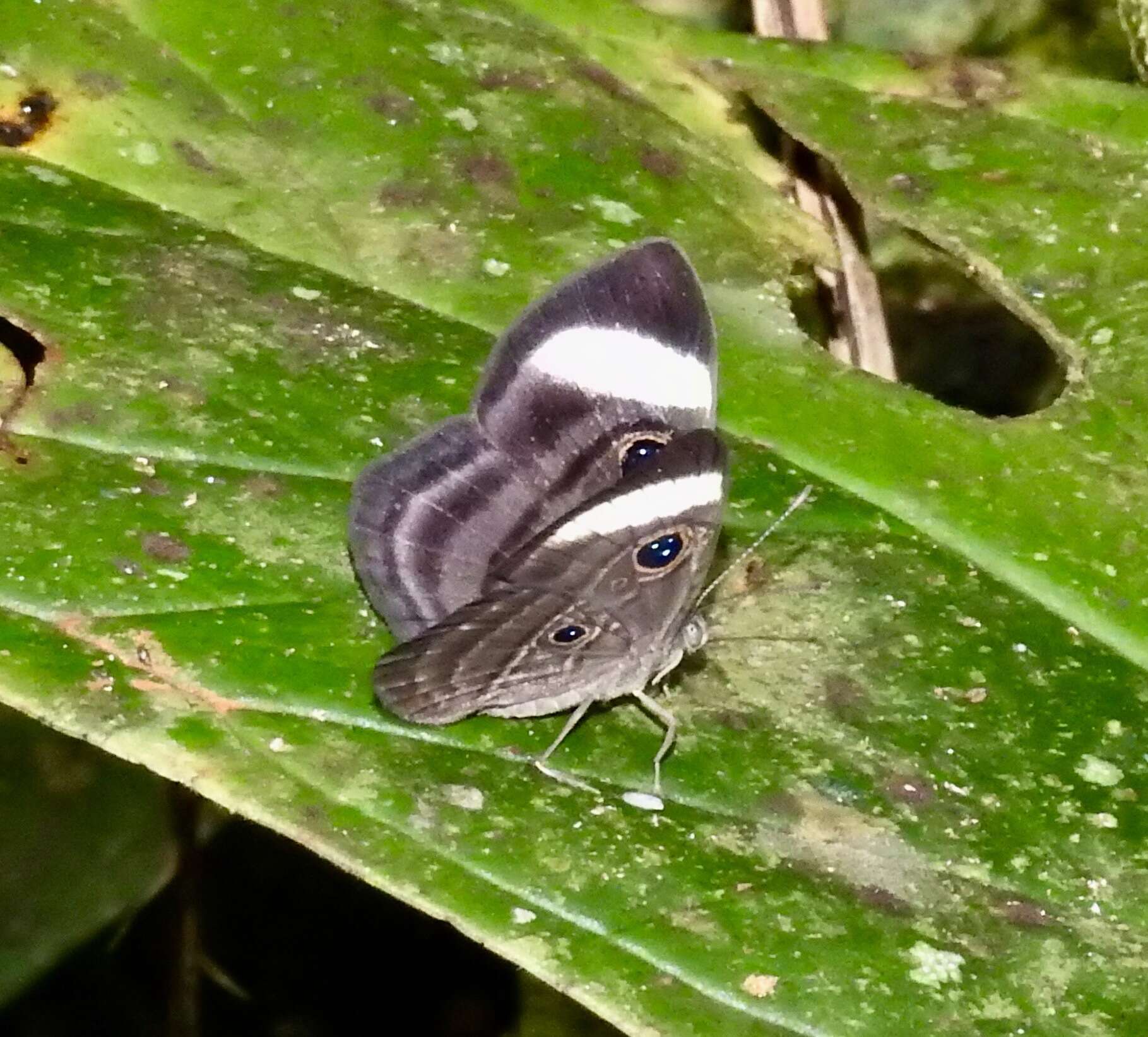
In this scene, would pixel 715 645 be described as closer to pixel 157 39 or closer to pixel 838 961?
pixel 838 961

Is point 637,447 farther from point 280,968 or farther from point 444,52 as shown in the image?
point 280,968

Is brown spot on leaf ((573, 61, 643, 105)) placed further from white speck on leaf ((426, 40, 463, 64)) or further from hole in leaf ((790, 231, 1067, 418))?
hole in leaf ((790, 231, 1067, 418))

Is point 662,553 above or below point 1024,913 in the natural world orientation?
above

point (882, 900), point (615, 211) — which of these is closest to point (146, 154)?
point (615, 211)

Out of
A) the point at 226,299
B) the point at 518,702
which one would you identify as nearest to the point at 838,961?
the point at 518,702

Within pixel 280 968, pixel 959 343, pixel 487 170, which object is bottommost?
pixel 280 968

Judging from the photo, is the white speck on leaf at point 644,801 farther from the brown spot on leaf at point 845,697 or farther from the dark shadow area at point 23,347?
the dark shadow area at point 23,347
